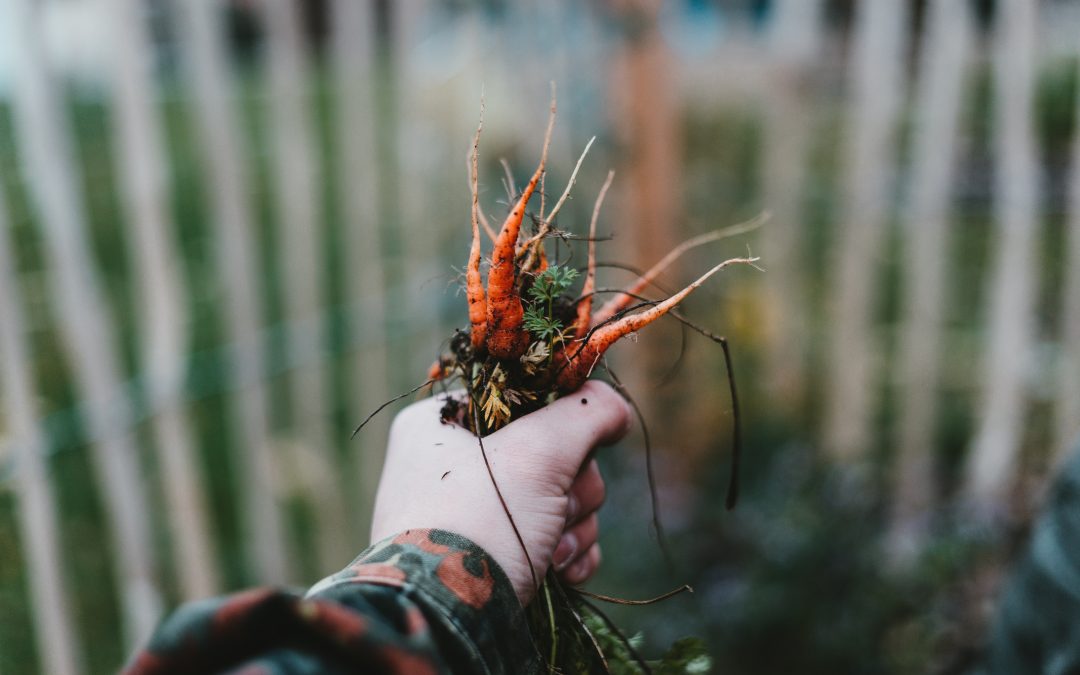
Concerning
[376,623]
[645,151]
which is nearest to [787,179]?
[645,151]

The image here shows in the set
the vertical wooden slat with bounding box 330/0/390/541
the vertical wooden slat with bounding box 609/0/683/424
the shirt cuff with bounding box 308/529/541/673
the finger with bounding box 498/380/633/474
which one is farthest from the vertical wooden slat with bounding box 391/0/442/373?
the shirt cuff with bounding box 308/529/541/673

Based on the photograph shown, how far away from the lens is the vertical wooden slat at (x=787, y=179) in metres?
3.41

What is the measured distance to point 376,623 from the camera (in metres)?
0.74

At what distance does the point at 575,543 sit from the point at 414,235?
2.41 m

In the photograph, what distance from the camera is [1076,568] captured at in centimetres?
127

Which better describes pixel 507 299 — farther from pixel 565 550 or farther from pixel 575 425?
pixel 565 550

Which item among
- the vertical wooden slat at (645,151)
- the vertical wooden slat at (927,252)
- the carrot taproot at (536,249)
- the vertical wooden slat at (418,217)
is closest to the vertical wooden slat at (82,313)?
the vertical wooden slat at (418,217)

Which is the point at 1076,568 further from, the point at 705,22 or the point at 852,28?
the point at 852,28

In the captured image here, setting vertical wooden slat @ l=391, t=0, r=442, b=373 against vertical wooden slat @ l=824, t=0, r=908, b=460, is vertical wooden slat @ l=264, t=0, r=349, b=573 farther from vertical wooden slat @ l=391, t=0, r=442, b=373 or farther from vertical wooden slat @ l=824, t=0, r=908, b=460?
vertical wooden slat @ l=824, t=0, r=908, b=460

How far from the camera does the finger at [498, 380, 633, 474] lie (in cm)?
100

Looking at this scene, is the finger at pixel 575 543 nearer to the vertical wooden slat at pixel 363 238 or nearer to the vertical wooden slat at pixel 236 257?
the vertical wooden slat at pixel 236 257

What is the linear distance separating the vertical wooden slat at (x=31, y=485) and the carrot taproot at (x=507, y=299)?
1432 millimetres

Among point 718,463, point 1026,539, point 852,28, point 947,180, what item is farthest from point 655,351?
point 852,28

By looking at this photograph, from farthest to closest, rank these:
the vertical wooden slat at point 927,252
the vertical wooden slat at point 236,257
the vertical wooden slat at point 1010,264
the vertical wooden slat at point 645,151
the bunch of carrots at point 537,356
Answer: the vertical wooden slat at point 645,151 → the vertical wooden slat at point 927,252 → the vertical wooden slat at point 1010,264 → the vertical wooden slat at point 236,257 → the bunch of carrots at point 537,356
